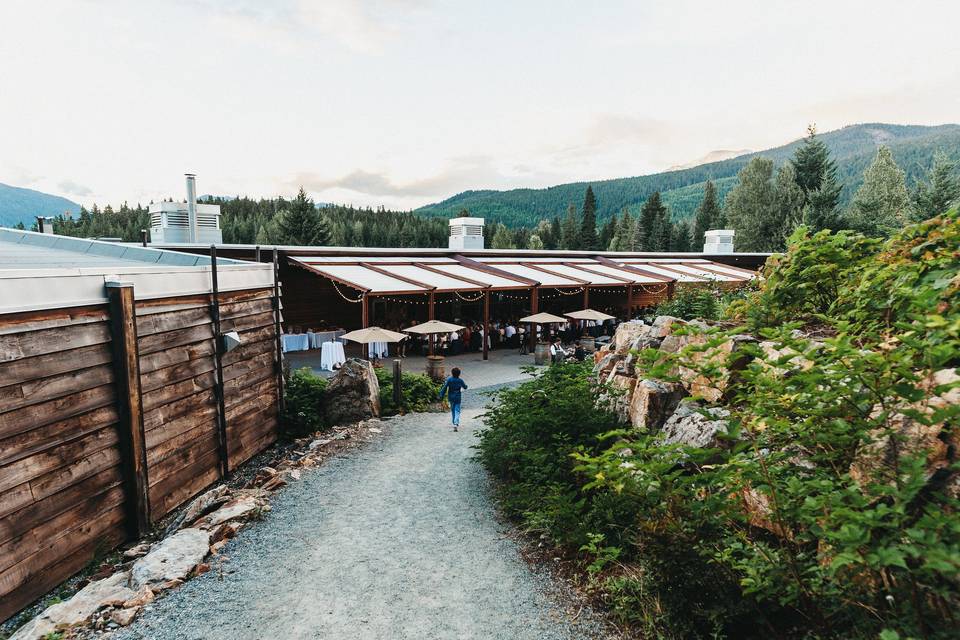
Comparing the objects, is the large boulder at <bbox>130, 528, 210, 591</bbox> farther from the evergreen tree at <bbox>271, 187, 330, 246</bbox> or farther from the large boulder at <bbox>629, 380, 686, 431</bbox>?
the evergreen tree at <bbox>271, 187, 330, 246</bbox>

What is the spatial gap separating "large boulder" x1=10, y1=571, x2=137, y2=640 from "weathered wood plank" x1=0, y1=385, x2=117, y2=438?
1.67m

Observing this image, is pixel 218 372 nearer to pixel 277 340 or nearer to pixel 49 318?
pixel 277 340

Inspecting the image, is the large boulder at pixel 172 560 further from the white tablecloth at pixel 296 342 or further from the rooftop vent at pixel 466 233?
the rooftop vent at pixel 466 233

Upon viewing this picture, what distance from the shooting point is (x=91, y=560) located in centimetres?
583

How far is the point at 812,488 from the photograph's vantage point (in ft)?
9.30

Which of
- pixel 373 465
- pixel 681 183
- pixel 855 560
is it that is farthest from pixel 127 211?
pixel 681 183

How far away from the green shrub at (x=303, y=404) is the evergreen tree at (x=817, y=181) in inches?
1339

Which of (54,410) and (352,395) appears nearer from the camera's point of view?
(54,410)

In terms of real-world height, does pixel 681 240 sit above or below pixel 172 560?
above

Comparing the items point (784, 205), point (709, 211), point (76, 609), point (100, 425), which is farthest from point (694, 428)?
point (709, 211)

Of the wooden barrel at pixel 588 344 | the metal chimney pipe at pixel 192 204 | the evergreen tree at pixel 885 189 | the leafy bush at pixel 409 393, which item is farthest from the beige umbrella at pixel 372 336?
the evergreen tree at pixel 885 189

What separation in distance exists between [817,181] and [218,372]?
144 ft

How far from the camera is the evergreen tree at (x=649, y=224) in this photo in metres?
65.0

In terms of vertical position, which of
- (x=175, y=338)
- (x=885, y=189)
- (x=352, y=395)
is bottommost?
(x=352, y=395)
